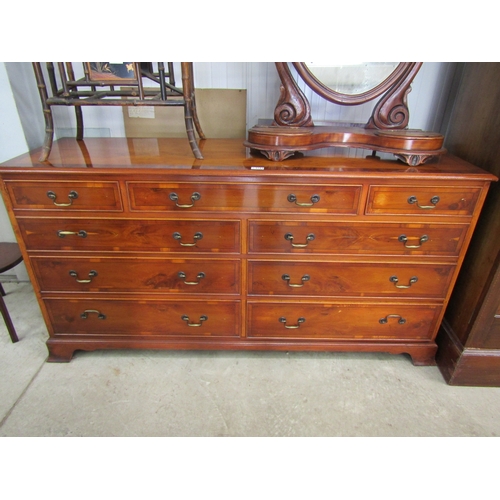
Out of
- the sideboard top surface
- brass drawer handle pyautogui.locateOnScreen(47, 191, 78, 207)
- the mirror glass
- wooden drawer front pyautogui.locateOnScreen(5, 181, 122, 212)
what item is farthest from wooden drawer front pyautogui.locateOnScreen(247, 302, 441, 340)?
the mirror glass

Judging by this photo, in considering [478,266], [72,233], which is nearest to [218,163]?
[72,233]

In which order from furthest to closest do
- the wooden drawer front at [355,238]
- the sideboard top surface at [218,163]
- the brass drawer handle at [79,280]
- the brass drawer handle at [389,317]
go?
the brass drawer handle at [389,317] < the brass drawer handle at [79,280] < the wooden drawer front at [355,238] < the sideboard top surface at [218,163]

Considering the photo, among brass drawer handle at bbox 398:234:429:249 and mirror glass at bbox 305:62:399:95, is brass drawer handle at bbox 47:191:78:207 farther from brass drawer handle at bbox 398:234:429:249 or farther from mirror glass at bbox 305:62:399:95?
brass drawer handle at bbox 398:234:429:249

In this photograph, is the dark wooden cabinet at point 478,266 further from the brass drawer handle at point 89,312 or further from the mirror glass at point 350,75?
the brass drawer handle at point 89,312

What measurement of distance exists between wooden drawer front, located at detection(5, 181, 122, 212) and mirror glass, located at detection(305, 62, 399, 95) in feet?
3.47

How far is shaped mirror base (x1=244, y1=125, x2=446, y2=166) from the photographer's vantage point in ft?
4.41

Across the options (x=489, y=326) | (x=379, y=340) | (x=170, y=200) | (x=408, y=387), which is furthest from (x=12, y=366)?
(x=489, y=326)

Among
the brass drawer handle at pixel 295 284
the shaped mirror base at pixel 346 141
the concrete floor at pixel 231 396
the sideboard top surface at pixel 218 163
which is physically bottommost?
the concrete floor at pixel 231 396

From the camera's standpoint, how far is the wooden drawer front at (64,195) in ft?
4.27

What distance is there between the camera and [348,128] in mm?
1520

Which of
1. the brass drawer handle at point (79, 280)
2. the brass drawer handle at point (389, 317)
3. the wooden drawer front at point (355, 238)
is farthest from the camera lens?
the brass drawer handle at point (389, 317)

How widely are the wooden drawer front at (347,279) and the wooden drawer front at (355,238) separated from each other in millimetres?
72

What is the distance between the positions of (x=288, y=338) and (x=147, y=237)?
85cm

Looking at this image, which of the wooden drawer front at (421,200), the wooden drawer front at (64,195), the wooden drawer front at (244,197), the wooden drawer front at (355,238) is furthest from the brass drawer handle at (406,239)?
the wooden drawer front at (64,195)
